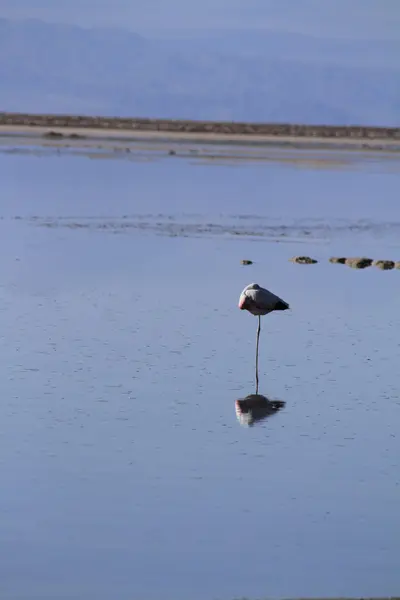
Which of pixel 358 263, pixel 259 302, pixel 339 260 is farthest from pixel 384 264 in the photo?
pixel 259 302

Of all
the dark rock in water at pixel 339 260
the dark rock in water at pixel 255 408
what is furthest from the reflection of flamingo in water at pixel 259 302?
the dark rock in water at pixel 339 260

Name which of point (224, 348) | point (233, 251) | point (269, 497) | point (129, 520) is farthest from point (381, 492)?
point (233, 251)

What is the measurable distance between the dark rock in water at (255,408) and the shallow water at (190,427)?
0.28 ft

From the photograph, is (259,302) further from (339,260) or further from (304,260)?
(339,260)

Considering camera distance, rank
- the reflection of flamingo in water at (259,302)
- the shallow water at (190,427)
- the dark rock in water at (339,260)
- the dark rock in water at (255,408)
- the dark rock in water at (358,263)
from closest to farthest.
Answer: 1. the shallow water at (190,427)
2. the dark rock in water at (255,408)
3. the reflection of flamingo in water at (259,302)
4. the dark rock in water at (358,263)
5. the dark rock in water at (339,260)

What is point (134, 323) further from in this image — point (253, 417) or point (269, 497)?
point (269, 497)

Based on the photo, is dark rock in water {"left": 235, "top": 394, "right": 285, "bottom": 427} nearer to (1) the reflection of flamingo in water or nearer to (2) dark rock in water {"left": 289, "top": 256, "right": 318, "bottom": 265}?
(1) the reflection of flamingo in water

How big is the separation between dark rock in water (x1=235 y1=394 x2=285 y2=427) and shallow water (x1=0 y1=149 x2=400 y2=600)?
3.3 inches

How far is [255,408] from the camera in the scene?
12195 millimetres

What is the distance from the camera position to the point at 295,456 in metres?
10.6

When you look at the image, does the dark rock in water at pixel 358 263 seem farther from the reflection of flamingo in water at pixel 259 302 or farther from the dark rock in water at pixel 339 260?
the reflection of flamingo in water at pixel 259 302

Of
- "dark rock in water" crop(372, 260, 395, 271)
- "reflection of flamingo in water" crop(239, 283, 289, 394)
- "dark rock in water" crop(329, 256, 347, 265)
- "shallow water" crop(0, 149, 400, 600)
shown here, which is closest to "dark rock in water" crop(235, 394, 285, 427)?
"shallow water" crop(0, 149, 400, 600)

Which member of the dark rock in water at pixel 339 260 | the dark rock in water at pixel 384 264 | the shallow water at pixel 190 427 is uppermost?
the dark rock in water at pixel 339 260

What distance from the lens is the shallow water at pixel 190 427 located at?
8.16m
